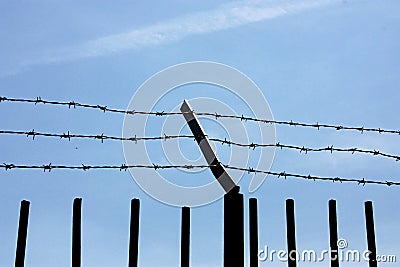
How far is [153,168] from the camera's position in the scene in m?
4.41

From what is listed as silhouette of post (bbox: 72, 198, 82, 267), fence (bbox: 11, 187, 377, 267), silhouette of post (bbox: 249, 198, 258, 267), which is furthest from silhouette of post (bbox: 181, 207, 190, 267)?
silhouette of post (bbox: 72, 198, 82, 267)

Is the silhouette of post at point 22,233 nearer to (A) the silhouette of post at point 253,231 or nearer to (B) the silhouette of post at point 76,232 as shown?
(B) the silhouette of post at point 76,232

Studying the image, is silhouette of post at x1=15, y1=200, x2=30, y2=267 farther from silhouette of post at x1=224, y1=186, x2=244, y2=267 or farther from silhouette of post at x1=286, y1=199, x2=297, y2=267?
silhouette of post at x1=286, y1=199, x2=297, y2=267

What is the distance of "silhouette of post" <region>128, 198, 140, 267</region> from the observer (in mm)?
4066

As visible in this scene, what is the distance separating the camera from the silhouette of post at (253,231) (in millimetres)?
4281

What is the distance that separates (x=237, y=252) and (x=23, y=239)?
4.33 ft

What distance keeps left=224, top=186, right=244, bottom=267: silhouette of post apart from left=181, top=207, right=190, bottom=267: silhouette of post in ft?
0.80

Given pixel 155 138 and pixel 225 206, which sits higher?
pixel 155 138

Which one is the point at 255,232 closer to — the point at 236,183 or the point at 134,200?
the point at 236,183

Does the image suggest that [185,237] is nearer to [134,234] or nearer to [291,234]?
[134,234]

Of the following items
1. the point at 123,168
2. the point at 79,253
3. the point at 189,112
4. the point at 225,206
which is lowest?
the point at 79,253

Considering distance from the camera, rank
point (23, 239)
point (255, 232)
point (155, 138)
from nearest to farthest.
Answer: point (23, 239), point (255, 232), point (155, 138)

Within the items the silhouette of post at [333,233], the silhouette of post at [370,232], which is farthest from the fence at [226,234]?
the silhouette of post at [370,232]

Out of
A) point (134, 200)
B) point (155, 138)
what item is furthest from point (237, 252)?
point (155, 138)
